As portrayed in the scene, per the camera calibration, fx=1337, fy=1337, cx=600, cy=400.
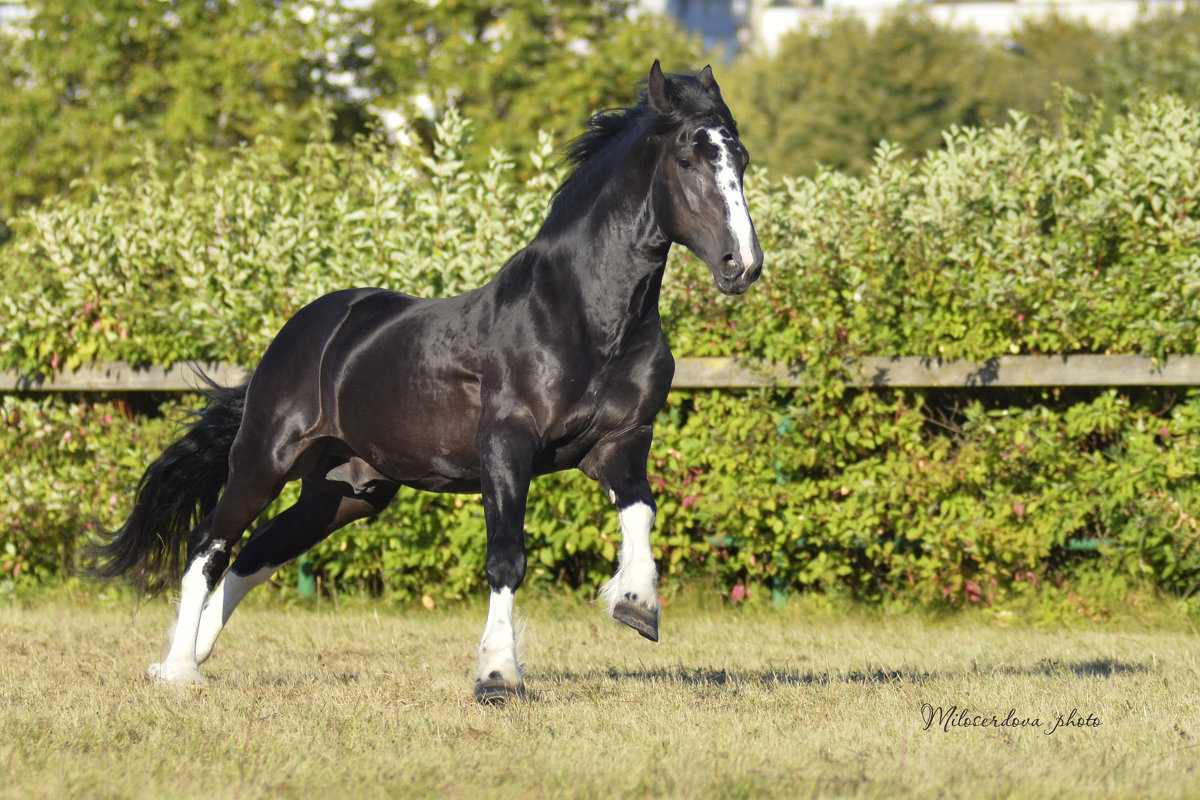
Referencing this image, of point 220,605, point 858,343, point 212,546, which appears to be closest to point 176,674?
point 220,605

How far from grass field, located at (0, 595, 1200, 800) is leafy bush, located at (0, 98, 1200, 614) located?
50cm

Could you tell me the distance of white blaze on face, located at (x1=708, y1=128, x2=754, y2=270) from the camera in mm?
4480

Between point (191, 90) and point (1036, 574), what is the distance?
16.0 meters

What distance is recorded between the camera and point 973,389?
762 cm

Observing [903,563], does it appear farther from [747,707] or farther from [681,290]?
[747,707]

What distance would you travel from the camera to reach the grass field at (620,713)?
3.52 m

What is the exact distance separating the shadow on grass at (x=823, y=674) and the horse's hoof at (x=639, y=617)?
0.86 m

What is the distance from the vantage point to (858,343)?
7250 mm

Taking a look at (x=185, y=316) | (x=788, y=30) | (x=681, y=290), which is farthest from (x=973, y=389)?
(x=788, y=30)

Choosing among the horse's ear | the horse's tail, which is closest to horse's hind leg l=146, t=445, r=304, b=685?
the horse's tail

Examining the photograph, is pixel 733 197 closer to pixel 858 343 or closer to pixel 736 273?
pixel 736 273

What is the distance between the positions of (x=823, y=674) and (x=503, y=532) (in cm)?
185
